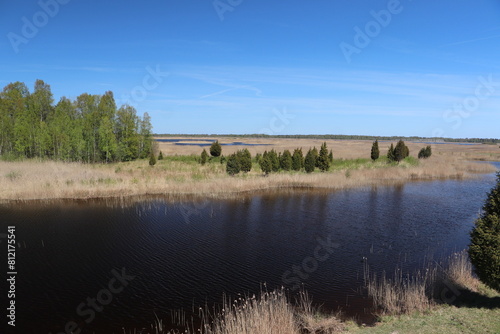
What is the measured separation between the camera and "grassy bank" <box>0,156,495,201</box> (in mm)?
23688

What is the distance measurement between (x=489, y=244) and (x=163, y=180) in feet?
77.7

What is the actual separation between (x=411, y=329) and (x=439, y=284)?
167 inches

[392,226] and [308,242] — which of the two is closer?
[308,242]

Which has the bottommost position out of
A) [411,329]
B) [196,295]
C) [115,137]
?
[196,295]

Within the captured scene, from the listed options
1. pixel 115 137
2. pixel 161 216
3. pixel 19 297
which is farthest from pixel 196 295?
pixel 115 137

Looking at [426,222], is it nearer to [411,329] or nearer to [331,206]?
[331,206]

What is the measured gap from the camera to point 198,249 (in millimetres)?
13984

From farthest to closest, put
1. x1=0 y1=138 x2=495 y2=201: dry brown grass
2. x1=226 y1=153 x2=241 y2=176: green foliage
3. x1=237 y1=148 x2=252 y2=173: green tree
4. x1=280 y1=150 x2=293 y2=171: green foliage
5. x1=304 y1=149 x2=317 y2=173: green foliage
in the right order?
x1=280 y1=150 x2=293 y2=171: green foliage < x1=304 y1=149 x2=317 y2=173: green foliage < x1=237 y1=148 x2=252 y2=173: green tree < x1=226 y1=153 x2=241 y2=176: green foliage < x1=0 y1=138 x2=495 y2=201: dry brown grass

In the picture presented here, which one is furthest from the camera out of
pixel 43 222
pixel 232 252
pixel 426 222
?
pixel 426 222

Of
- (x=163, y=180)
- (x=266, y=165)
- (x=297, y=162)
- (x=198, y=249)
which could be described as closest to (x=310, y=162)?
(x=297, y=162)

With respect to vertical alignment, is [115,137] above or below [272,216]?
above

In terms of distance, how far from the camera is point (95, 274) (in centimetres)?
1142

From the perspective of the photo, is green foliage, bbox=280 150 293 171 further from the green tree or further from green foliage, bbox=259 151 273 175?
the green tree

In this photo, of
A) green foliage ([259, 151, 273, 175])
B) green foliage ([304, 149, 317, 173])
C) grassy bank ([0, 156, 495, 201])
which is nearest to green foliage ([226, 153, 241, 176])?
grassy bank ([0, 156, 495, 201])
